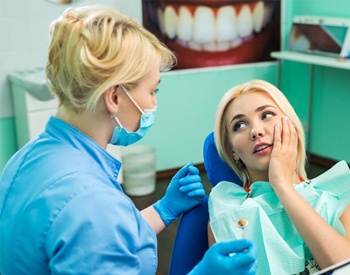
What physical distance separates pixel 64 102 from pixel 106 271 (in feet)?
1.30

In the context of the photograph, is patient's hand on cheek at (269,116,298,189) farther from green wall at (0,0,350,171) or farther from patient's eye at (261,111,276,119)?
green wall at (0,0,350,171)

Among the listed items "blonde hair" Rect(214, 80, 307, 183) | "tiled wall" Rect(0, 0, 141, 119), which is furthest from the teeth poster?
"blonde hair" Rect(214, 80, 307, 183)

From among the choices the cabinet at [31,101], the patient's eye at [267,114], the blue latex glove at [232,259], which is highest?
the patient's eye at [267,114]

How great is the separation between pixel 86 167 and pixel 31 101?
2101 mm

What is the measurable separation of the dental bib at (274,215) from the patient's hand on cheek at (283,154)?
80 mm

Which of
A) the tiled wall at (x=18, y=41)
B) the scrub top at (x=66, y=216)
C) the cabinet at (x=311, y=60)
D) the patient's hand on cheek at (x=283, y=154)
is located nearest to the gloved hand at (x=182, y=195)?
the patient's hand on cheek at (x=283, y=154)

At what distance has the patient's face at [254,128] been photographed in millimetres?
1408

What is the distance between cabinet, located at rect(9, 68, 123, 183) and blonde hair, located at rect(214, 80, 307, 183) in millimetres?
1660

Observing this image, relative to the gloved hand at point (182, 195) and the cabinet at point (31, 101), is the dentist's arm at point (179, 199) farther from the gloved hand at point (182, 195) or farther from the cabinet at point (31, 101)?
the cabinet at point (31, 101)

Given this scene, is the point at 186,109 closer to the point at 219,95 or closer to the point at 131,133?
the point at 219,95

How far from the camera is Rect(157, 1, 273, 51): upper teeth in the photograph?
12.1 feet

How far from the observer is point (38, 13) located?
3.22m

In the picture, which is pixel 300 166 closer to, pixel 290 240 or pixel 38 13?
pixel 290 240

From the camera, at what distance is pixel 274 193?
1.43 m
